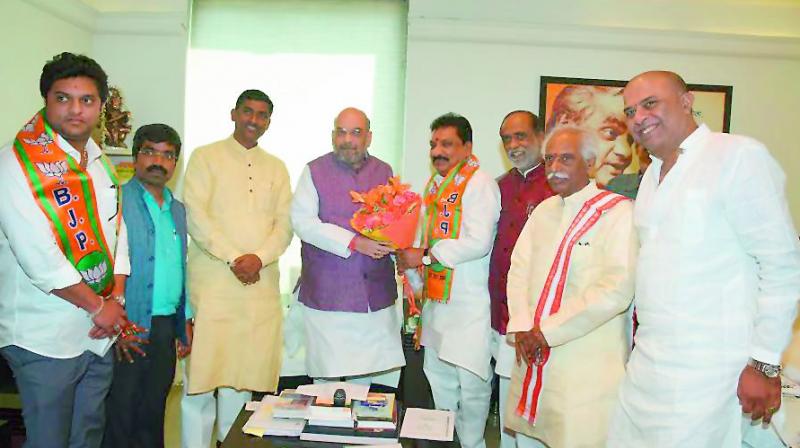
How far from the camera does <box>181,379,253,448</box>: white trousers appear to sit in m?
3.23

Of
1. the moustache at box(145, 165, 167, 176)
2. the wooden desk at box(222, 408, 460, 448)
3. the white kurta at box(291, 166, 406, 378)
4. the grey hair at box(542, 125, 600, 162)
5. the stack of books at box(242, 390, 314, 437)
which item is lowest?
the wooden desk at box(222, 408, 460, 448)

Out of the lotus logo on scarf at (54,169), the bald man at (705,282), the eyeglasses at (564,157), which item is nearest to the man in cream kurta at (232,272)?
the lotus logo on scarf at (54,169)

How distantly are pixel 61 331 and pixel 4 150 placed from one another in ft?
2.16

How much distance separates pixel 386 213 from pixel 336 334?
2.36 feet

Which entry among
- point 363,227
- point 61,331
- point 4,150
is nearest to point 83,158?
point 4,150

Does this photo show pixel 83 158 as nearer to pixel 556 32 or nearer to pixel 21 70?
pixel 21 70

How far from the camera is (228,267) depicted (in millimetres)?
3234

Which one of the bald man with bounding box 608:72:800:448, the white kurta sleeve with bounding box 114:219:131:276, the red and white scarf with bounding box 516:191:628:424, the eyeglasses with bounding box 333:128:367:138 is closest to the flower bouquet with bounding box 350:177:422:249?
the eyeglasses with bounding box 333:128:367:138

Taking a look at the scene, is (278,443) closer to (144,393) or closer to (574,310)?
(144,393)

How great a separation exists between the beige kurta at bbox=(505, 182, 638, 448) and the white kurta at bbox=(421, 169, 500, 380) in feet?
1.73

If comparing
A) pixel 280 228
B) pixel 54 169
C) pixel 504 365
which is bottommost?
pixel 504 365

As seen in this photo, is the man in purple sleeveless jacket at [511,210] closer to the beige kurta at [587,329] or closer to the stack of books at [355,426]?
the beige kurta at [587,329]

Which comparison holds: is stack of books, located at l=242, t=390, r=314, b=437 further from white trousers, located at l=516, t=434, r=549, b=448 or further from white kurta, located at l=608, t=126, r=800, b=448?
white kurta, located at l=608, t=126, r=800, b=448

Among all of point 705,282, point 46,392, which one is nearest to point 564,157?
point 705,282
